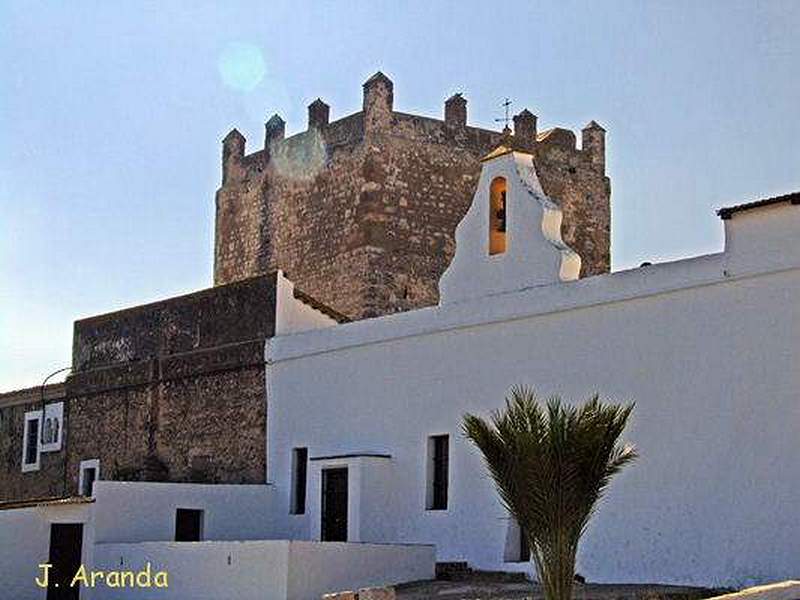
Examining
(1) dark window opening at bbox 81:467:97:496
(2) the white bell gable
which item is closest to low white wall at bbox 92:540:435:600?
(2) the white bell gable

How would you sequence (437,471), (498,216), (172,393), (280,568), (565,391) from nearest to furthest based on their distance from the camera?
(565,391), (280,568), (498,216), (437,471), (172,393)

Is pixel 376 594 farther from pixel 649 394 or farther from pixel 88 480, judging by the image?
pixel 88 480

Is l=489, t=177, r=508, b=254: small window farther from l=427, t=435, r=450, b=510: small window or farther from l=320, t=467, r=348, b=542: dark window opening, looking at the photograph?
l=320, t=467, r=348, b=542: dark window opening

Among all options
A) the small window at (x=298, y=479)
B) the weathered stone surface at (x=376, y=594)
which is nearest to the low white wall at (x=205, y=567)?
the small window at (x=298, y=479)

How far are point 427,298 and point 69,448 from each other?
27.0ft

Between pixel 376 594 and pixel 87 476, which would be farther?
pixel 87 476

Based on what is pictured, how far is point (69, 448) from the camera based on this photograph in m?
29.5

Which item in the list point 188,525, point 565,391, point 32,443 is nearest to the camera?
point 565,391

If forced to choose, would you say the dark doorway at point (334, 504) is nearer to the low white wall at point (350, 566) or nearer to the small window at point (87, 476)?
the low white wall at point (350, 566)

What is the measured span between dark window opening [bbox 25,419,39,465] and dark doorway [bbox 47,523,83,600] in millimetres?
6888

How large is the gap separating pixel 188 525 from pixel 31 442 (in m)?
8.41

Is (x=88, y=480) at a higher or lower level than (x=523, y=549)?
higher

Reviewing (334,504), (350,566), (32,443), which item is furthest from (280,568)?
(32,443)

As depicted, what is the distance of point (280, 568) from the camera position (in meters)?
19.6
